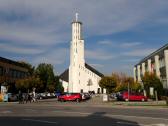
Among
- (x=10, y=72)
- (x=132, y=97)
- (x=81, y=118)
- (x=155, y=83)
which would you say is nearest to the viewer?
(x=81, y=118)

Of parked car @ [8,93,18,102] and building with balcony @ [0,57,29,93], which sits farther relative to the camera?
building with balcony @ [0,57,29,93]

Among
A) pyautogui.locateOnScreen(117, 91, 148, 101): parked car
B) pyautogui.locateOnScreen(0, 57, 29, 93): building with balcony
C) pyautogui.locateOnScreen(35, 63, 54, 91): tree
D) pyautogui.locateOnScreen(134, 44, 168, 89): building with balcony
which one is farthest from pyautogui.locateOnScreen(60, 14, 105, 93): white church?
pyautogui.locateOnScreen(117, 91, 148, 101): parked car

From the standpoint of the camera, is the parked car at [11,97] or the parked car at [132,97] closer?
the parked car at [132,97]

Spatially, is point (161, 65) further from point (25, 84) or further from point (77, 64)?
point (77, 64)

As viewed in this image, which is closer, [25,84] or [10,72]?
[25,84]

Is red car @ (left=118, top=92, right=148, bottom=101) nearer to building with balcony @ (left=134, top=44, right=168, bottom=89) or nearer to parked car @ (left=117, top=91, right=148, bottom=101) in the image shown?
parked car @ (left=117, top=91, right=148, bottom=101)

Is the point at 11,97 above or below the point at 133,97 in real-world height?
above

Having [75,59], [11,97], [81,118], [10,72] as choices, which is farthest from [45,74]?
[81,118]

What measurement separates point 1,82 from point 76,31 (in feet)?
209

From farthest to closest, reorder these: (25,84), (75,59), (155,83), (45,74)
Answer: (75,59)
(45,74)
(25,84)
(155,83)

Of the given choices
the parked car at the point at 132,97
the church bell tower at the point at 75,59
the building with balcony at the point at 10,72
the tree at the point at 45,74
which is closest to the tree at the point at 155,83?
the parked car at the point at 132,97

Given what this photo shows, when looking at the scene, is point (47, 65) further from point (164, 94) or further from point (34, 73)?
point (164, 94)

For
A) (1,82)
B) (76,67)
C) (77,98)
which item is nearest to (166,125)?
(77,98)

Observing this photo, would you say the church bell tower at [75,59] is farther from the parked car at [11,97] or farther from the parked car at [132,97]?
the parked car at [132,97]
